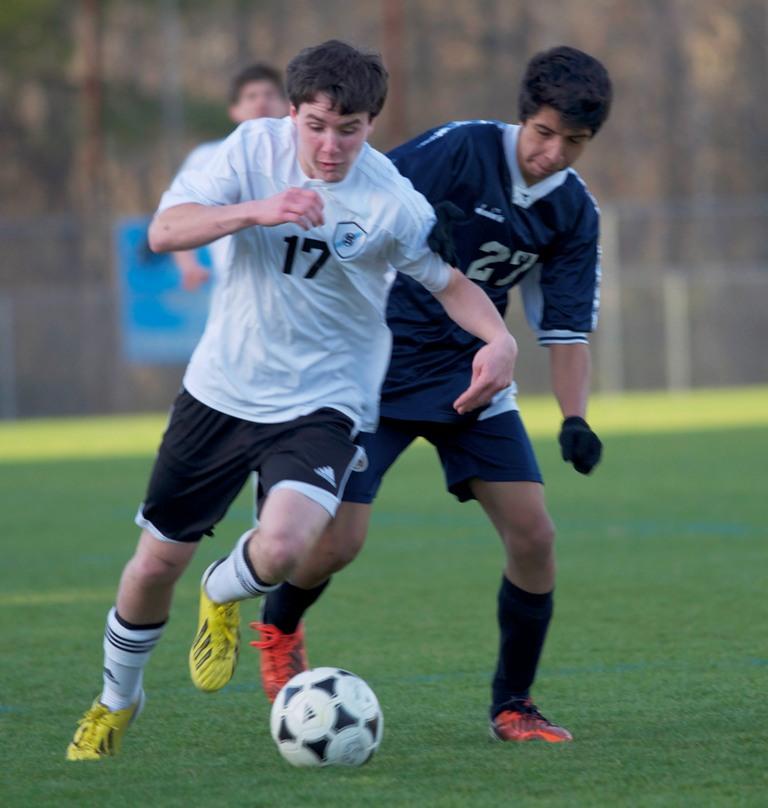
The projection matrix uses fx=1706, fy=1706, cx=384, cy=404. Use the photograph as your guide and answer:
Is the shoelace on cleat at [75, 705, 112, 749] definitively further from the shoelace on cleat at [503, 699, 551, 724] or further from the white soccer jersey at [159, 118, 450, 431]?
the shoelace on cleat at [503, 699, 551, 724]

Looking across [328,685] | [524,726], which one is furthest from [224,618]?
[524,726]

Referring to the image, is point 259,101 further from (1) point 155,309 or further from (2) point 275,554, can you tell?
(1) point 155,309

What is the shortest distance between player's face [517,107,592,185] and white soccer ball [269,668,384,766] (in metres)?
1.59

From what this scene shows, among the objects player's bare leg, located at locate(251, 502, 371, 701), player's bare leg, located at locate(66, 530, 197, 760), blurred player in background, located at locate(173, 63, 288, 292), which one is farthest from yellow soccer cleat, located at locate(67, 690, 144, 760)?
blurred player in background, located at locate(173, 63, 288, 292)

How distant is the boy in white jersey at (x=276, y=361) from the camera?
170 inches

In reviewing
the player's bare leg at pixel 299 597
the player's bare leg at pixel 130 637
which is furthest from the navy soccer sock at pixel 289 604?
the player's bare leg at pixel 130 637

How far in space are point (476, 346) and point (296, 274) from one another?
975 mm

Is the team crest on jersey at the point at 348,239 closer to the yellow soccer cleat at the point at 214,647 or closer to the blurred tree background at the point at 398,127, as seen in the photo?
the yellow soccer cleat at the point at 214,647

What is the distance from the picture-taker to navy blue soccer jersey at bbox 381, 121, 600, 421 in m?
4.97

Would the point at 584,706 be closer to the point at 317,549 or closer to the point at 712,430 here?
the point at 317,549

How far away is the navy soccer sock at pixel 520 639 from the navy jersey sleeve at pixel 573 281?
2.57 ft

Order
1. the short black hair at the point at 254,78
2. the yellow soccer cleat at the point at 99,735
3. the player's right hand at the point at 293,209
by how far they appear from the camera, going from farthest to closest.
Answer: the short black hair at the point at 254,78 → the yellow soccer cleat at the point at 99,735 → the player's right hand at the point at 293,209

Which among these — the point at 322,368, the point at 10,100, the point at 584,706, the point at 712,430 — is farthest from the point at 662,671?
the point at 10,100

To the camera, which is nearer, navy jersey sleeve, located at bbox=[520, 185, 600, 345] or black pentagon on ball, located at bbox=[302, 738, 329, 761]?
black pentagon on ball, located at bbox=[302, 738, 329, 761]
